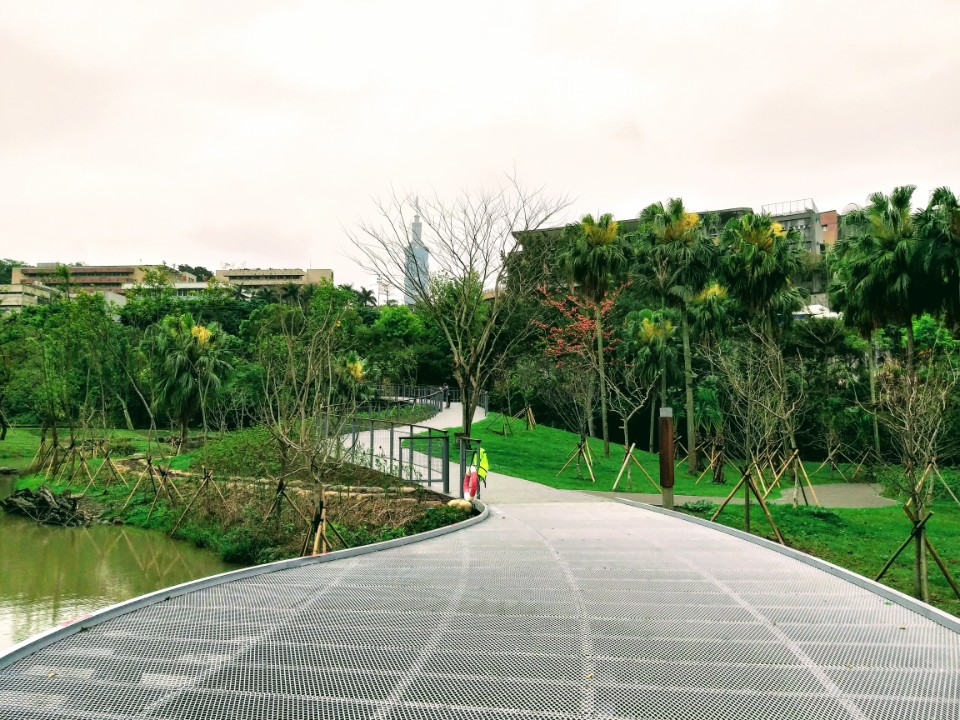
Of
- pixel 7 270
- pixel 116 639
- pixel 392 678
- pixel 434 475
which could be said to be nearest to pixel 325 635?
pixel 392 678

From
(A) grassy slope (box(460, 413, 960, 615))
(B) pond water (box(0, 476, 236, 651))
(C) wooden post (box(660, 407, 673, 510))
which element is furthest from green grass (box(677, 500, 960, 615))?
(B) pond water (box(0, 476, 236, 651))

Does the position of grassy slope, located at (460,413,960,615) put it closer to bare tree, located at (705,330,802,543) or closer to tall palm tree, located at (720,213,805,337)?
bare tree, located at (705,330,802,543)

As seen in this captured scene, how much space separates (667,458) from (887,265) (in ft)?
46.3

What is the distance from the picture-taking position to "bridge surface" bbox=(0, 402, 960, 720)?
11.5ft

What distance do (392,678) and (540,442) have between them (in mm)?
23377

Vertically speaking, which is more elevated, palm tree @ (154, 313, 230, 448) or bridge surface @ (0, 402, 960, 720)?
palm tree @ (154, 313, 230, 448)

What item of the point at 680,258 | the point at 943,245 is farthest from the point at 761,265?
the point at 943,245

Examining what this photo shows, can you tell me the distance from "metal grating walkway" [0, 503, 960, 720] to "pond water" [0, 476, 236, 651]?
5263 millimetres

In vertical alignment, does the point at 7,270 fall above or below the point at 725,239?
above

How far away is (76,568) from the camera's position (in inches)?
492

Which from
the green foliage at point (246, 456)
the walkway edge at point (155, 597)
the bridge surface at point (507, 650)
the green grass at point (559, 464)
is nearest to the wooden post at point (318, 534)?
the walkway edge at point (155, 597)

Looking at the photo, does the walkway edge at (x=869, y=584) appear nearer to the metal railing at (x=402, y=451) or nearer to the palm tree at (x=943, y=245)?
the metal railing at (x=402, y=451)

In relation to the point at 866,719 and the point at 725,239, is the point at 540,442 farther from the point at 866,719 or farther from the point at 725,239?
the point at 866,719

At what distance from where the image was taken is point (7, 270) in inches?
3853
